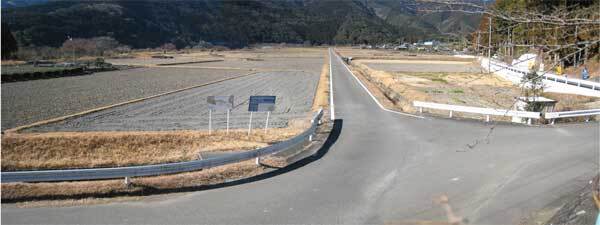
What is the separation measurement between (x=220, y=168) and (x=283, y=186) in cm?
185

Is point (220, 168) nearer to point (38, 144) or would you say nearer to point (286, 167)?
point (286, 167)

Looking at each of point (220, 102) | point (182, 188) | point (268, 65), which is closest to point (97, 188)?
point (182, 188)

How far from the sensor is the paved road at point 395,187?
311 inches

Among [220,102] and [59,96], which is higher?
[220,102]

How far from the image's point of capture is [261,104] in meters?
15.9

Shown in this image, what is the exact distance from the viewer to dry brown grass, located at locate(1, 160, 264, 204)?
8898 mm

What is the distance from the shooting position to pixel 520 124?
1748cm

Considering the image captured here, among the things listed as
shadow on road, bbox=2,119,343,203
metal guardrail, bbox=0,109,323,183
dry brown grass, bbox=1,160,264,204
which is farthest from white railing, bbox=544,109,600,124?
dry brown grass, bbox=1,160,264,204

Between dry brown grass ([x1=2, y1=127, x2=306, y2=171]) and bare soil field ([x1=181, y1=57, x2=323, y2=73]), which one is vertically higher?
bare soil field ([x1=181, y1=57, x2=323, y2=73])

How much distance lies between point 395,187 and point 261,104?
23.6ft

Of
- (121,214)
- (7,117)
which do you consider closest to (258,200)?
(121,214)

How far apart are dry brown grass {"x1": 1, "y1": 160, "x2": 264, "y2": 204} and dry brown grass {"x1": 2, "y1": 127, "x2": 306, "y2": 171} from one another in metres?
2.91

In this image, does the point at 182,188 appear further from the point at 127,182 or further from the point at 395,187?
the point at 395,187

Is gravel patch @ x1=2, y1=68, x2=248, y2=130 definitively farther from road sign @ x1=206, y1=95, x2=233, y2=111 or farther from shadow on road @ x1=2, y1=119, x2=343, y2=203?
shadow on road @ x1=2, y1=119, x2=343, y2=203
